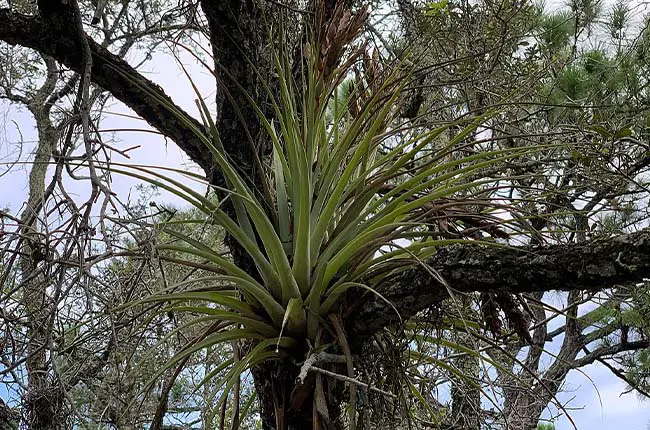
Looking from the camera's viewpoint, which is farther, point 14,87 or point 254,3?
point 14,87

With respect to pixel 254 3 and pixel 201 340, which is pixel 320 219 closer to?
pixel 201 340

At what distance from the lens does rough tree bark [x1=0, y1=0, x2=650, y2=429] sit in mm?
945

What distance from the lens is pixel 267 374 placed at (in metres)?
1.36

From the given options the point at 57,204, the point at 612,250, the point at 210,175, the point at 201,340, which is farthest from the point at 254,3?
the point at 612,250

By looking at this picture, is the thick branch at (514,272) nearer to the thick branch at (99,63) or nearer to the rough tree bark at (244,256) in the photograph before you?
the rough tree bark at (244,256)

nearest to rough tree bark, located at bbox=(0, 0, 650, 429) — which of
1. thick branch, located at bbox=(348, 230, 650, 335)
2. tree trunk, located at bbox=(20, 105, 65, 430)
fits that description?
thick branch, located at bbox=(348, 230, 650, 335)

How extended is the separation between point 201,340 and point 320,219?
1.18ft

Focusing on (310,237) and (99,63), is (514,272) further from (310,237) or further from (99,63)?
(99,63)

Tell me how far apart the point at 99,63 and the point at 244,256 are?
0.60m

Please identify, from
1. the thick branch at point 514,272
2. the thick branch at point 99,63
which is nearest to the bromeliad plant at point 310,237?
the thick branch at point 514,272

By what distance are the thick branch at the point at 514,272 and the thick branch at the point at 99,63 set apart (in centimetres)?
64

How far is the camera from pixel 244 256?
148 centimetres

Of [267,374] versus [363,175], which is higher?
[363,175]

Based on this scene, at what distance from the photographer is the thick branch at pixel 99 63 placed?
156cm
